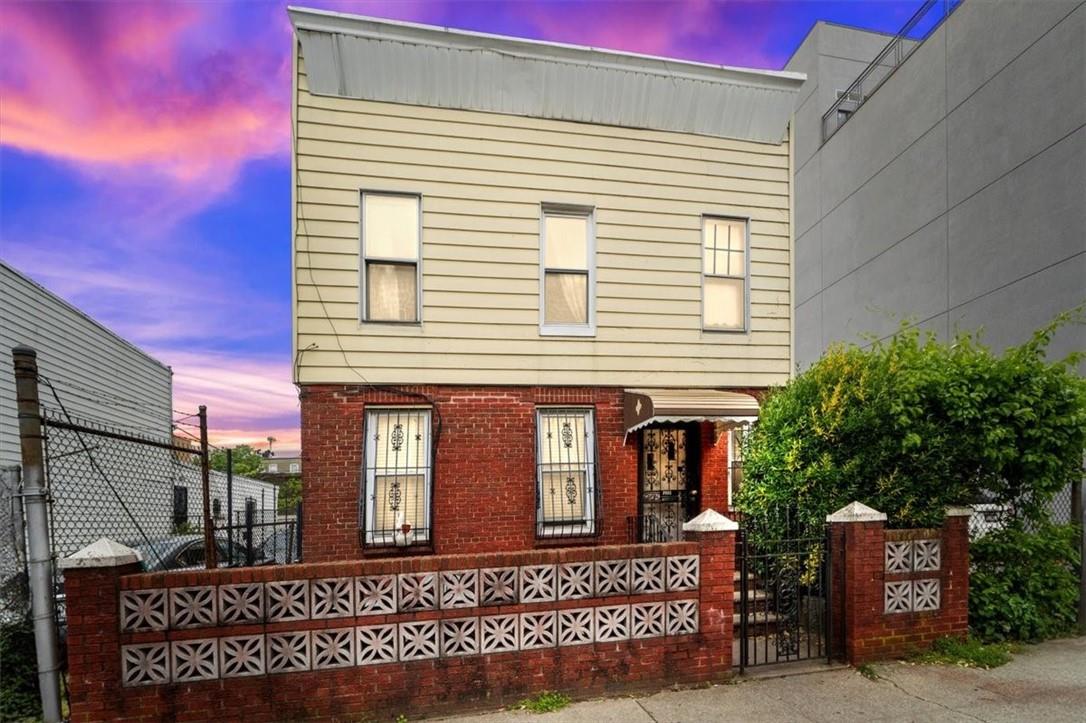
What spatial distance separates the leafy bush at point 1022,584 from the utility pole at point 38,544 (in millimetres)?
8346

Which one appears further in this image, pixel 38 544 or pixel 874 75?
pixel 874 75

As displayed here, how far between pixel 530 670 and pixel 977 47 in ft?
55.6

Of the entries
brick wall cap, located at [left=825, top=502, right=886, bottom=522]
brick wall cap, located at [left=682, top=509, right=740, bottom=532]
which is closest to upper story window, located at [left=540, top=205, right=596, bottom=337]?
brick wall cap, located at [left=682, top=509, right=740, bottom=532]

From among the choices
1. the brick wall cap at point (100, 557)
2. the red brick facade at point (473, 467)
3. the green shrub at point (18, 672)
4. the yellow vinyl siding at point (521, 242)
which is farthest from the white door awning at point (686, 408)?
→ the green shrub at point (18, 672)

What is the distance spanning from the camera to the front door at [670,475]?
8586 millimetres

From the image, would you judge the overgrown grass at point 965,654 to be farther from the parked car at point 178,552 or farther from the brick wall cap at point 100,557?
the parked car at point 178,552

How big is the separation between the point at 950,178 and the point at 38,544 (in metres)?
18.3

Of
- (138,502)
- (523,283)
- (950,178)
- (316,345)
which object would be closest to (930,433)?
(523,283)

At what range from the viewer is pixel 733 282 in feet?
29.5

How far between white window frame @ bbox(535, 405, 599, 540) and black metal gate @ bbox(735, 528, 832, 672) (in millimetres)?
2193

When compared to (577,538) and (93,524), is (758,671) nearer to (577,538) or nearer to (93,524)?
(577,538)

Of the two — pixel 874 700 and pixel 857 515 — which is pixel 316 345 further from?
pixel 874 700

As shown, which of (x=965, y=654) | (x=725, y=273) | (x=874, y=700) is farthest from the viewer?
(x=725, y=273)

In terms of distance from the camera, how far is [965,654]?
5945 millimetres
